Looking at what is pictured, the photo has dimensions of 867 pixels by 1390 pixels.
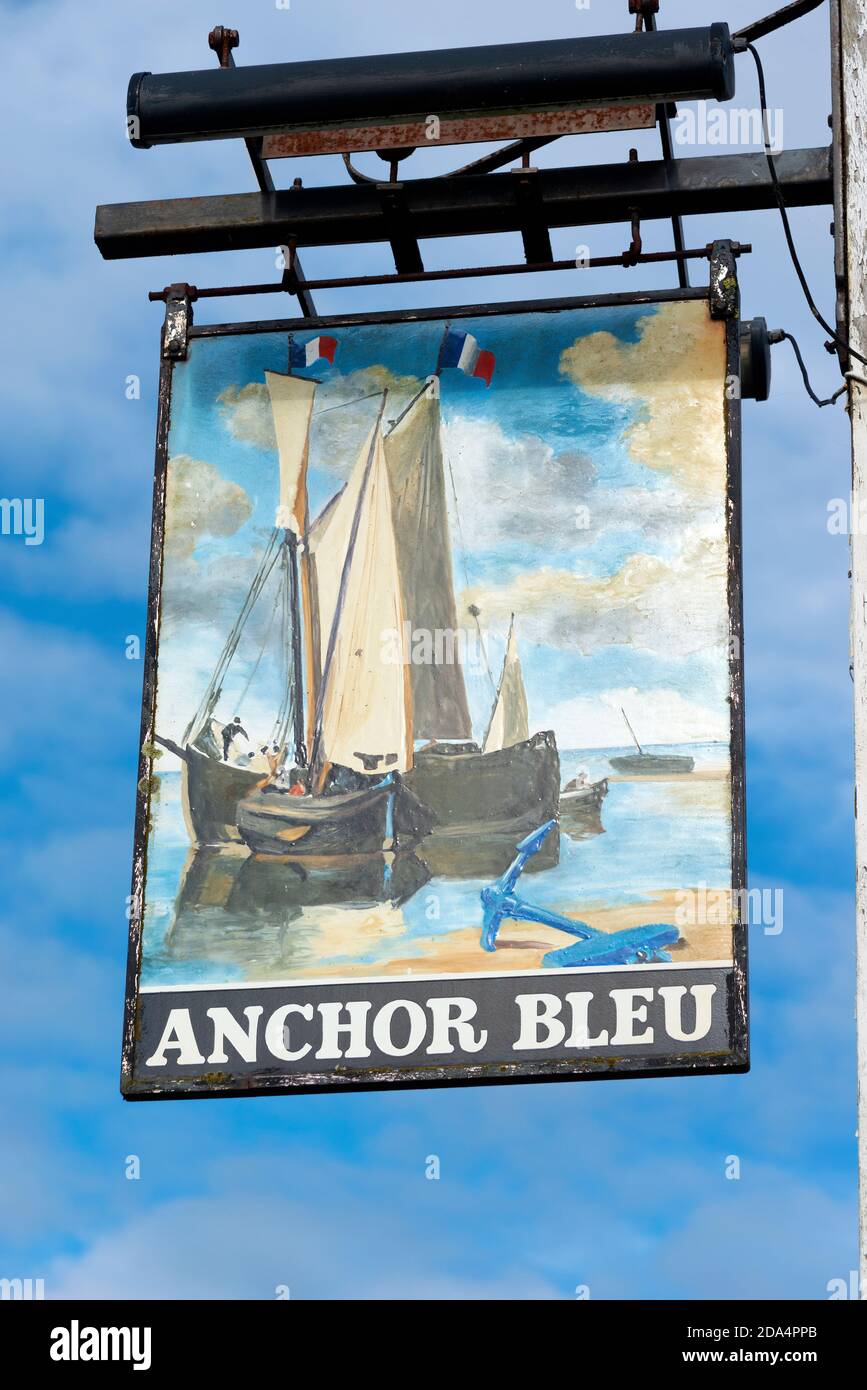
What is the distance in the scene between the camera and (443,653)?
11.1 m

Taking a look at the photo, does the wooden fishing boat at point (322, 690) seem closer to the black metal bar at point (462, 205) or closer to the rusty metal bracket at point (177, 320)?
the rusty metal bracket at point (177, 320)

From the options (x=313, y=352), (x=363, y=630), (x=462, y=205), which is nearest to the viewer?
(x=363, y=630)

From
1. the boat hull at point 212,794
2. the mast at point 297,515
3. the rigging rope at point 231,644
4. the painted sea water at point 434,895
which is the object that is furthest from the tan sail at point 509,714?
the rigging rope at point 231,644

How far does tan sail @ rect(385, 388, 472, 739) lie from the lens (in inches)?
436

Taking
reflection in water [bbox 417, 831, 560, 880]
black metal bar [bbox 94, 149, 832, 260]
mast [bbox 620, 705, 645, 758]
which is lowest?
reflection in water [bbox 417, 831, 560, 880]

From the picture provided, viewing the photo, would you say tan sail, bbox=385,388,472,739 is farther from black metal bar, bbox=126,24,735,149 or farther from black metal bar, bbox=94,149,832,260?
black metal bar, bbox=126,24,735,149

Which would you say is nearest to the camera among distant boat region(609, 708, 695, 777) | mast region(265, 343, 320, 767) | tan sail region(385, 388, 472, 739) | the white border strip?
the white border strip

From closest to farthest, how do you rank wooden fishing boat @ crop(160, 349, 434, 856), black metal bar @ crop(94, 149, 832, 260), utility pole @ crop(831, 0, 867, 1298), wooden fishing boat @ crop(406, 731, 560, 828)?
utility pole @ crop(831, 0, 867, 1298), wooden fishing boat @ crop(406, 731, 560, 828), wooden fishing boat @ crop(160, 349, 434, 856), black metal bar @ crop(94, 149, 832, 260)

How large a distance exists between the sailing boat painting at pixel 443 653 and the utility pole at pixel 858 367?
0.81 meters

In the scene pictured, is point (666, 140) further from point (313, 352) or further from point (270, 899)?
point (270, 899)

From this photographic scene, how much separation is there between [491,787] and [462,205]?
269 centimetres

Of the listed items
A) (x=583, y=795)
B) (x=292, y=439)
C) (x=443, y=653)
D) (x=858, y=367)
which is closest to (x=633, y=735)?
(x=583, y=795)

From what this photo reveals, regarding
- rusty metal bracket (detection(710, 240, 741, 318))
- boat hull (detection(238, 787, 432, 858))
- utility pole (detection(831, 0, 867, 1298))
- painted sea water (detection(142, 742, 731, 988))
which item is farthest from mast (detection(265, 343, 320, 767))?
utility pole (detection(831, 0, 867, 1298))

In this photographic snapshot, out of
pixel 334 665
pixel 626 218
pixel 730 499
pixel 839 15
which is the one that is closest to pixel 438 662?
pixel 334 665
